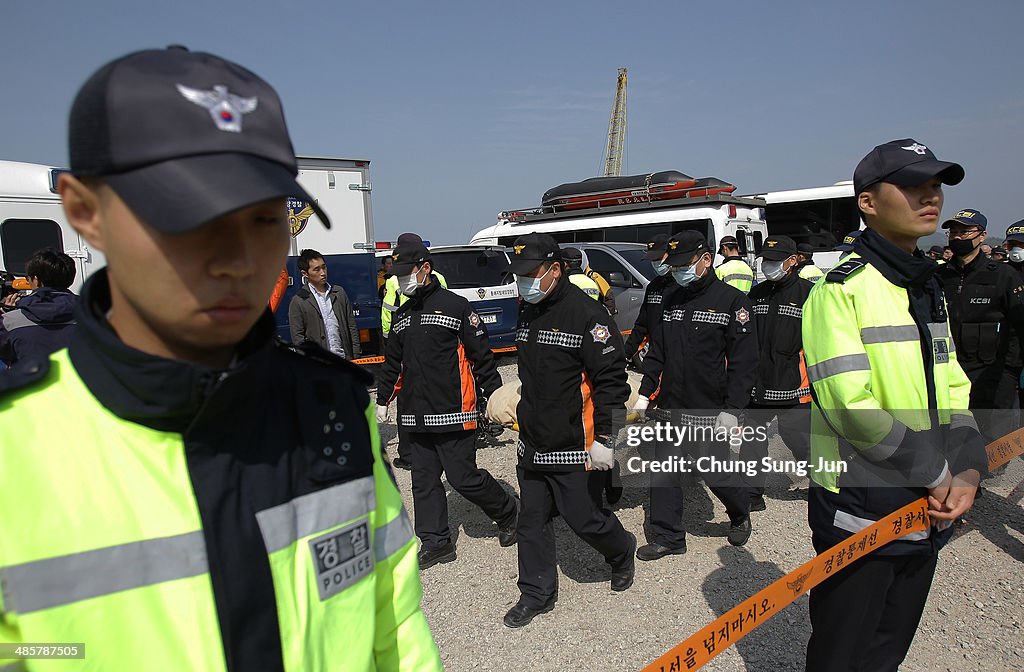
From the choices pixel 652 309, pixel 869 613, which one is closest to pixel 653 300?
pixel 652 309

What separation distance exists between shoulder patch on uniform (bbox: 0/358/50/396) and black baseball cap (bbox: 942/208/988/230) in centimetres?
655

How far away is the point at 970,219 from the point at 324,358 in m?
6.24

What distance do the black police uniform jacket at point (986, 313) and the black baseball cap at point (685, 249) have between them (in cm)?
229

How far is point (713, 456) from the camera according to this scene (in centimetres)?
459

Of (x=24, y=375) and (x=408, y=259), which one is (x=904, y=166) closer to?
(x=24, y=375)

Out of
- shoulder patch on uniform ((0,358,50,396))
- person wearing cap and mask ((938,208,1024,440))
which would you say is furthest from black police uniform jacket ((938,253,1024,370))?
shoulder patch on uniform ((0,358,50,396))

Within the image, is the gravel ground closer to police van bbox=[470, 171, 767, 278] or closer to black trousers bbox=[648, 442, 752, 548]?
black trousers bbox=[648, 442, 752, 548]

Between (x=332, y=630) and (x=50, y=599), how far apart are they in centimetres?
39

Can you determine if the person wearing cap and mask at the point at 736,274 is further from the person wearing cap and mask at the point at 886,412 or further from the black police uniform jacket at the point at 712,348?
the person wearing cap and mask at the point at 886,412

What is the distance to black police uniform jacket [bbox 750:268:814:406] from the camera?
5.36 m

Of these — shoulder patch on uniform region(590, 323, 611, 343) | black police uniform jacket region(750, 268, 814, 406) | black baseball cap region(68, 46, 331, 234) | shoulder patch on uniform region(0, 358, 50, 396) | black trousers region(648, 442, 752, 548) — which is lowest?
black trousers region(648, 442, 752, 548)

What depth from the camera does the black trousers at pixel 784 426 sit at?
5320 millimetres

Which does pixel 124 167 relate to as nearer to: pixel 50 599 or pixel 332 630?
pixel 50 599

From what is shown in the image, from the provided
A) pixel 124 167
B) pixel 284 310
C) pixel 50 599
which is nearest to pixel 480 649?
pixel 50 599
